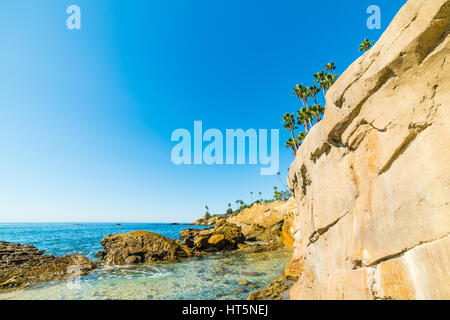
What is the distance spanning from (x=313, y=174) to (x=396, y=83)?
597 cm

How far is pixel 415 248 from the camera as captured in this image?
561 centimetres

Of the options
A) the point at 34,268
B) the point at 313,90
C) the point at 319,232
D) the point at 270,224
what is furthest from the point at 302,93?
the point at 34,268

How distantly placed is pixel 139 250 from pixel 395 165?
79.3 ft

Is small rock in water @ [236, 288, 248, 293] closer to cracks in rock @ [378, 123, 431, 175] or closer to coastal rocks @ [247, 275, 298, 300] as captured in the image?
coastal rocks @ [247, 275, 298, 300]

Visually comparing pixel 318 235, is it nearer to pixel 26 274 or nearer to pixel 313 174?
pixel 313 174

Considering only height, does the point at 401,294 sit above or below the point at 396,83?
below

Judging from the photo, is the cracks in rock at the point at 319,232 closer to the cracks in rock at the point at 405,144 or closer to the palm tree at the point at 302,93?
the cracks in rock at the point at 405,144

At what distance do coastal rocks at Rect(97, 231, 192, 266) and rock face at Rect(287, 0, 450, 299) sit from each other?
58.8ft

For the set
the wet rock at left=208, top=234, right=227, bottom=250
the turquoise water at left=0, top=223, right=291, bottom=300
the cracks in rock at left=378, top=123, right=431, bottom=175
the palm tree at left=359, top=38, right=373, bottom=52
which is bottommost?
the wet rock at left=208, top=234, right=227, bottom=250

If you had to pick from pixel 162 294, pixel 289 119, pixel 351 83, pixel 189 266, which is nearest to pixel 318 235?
pixel 351 83

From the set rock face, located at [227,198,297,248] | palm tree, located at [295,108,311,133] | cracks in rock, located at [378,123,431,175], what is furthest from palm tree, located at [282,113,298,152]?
cracks in rock, located at [378,123,431,175]

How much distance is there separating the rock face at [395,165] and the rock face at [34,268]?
19.9 m

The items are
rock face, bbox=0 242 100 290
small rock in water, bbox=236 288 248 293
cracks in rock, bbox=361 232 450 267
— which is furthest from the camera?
rock face, bbox=0 242 100 290

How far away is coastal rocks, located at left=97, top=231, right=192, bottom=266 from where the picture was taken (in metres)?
21.4
